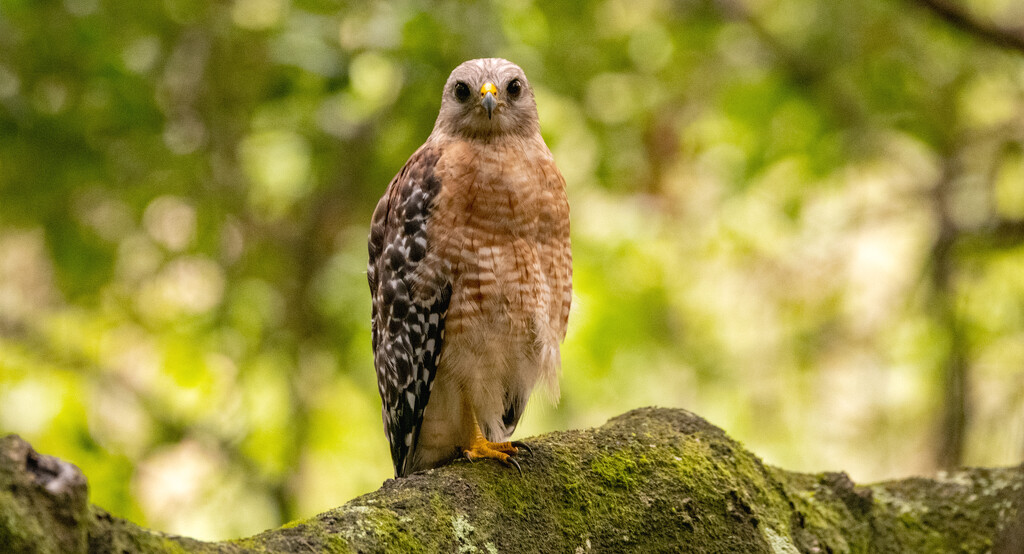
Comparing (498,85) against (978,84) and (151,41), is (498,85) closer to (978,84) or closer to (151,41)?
(151,41)

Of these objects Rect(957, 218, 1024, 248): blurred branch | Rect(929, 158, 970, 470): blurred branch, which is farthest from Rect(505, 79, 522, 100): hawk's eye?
Rect(957, 218, 1024, 248): blurred branch

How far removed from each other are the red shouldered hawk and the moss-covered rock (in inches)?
21.3

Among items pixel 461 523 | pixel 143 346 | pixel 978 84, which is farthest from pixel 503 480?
pixel 978 84

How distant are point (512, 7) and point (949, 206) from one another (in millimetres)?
3198

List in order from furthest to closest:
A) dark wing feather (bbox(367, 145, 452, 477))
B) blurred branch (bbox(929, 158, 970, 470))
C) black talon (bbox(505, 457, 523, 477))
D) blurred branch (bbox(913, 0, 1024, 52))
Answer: blurred branch (bbox(929, 158, 970, 470)) < dark wing feather (bbox(367, 145, 452, 477)) < blurred branch (bbox(913, 0, 1024, 52)) < black talon (bbox(505, 457, 523, 477))

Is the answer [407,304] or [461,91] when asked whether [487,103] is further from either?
[407,304]

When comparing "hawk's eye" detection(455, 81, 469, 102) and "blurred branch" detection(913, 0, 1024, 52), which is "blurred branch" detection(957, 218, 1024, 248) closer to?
"blurred branch" detection(913, 0, 1024, 52)

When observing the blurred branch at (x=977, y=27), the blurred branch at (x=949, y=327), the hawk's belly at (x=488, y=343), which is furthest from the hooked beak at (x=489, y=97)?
the blurred branch at (x=949, y=327)

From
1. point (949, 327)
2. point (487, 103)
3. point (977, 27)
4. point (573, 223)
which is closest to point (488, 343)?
point (487, 103)

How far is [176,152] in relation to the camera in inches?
210

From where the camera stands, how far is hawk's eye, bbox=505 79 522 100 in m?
3.74

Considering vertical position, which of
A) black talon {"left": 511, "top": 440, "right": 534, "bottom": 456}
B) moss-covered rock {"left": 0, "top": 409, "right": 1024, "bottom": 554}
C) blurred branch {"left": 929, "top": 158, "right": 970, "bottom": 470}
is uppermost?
blurred branch {"left": 929, "top": 158, "right": 970, "bottom": 470}

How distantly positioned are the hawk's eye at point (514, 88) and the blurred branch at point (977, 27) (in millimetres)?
1603

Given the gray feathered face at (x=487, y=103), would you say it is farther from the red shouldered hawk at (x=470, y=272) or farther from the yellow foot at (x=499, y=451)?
the yellow foot at (x=499, y=451)
